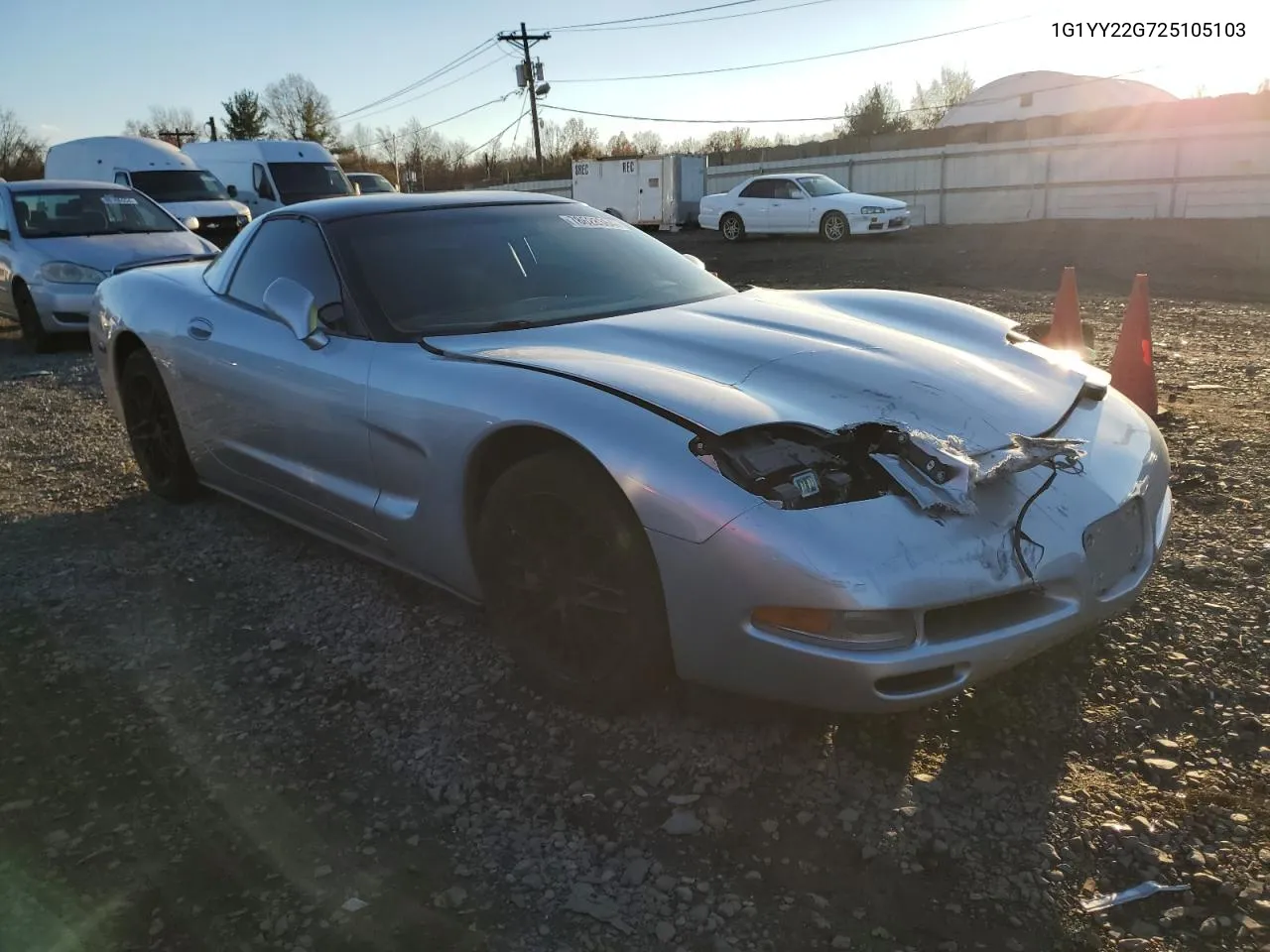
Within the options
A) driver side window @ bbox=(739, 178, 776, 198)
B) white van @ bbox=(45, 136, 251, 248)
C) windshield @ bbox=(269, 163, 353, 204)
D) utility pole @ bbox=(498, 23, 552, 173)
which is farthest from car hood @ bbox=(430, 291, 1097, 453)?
utility pole @ bbox=(498, 23, 552, 173)

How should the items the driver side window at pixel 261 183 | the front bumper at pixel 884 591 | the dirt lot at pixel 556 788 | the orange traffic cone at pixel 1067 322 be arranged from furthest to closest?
the driver side window at pixel 261 183
the orange traffic cone at pixel 1067 322
the front bumper at pixel 884 591
the dirt lot at pixel 556 788

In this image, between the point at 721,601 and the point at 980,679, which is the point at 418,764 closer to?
the point at 721,601

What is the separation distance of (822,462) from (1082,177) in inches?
961

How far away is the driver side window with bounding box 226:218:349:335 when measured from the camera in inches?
135

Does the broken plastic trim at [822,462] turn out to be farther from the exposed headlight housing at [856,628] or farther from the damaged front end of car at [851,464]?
the exposed headlight housing at [856,628]

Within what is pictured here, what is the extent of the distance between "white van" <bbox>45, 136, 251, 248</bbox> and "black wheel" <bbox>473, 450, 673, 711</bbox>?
1474 centimetres

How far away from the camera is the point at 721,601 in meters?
2.26

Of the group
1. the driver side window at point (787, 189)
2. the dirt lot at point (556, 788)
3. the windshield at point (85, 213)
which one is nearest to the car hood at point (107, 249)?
the windshield at point (85, 213)

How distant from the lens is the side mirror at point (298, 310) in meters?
3.36

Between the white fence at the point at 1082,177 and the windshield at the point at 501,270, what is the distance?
21.4 metres

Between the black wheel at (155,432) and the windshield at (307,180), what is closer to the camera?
the black wheel at (155,432)

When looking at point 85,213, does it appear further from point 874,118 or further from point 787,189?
point 874,118

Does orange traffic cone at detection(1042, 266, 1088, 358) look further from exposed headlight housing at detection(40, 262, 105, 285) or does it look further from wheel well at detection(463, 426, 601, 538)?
exposed headlight housing at detection(40, 262, 105, 285)

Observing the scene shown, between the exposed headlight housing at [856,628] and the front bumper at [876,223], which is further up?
the exposed headlight housing at [856,628]
